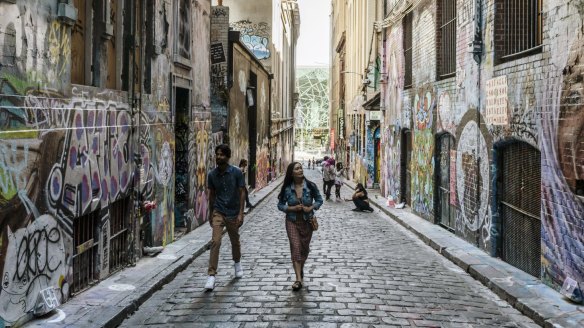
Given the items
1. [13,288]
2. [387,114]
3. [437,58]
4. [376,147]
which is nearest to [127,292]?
[13,288]

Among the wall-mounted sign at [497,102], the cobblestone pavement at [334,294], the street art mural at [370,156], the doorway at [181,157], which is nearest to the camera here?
the cobblestone pavement at [334,294]

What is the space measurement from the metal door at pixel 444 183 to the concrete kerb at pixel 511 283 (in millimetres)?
549

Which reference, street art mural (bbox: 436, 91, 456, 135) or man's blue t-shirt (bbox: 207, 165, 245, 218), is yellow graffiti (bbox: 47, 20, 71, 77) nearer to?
man's blue t-shirt (bbox: 207, 165, 245, 218)

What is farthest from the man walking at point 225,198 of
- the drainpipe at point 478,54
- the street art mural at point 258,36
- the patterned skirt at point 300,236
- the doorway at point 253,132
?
the street art mural at point 258,36

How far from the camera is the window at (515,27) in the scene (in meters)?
10.3

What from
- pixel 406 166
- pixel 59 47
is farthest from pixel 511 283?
pixel 406 166

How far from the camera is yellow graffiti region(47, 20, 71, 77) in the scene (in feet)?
21.7

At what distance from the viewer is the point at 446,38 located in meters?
15.5

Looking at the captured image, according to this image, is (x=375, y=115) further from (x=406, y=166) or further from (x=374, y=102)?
(x=406, y=166)

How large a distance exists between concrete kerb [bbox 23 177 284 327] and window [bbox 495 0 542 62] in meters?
6.43

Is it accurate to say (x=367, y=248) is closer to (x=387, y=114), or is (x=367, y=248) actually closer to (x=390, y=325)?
(x=390, y=325)

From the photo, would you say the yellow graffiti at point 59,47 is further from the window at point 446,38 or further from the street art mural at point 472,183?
the window at point 446,38

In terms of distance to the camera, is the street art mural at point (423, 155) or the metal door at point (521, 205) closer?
the metal door at point (521, 205)

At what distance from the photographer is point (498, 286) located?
8.44 metres
